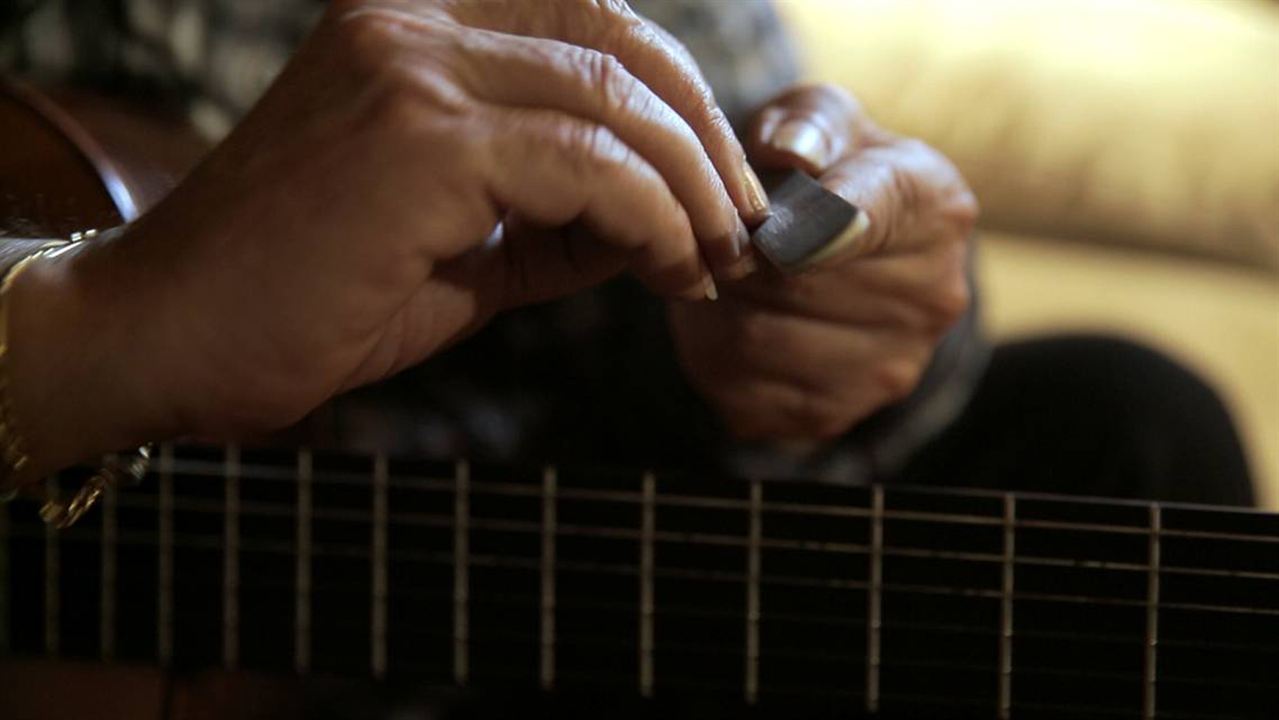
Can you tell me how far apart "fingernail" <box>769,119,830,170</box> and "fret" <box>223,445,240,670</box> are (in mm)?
328

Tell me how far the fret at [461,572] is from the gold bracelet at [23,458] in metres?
0.16

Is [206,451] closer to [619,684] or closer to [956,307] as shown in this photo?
[619,684]

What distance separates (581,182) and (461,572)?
0.91ft

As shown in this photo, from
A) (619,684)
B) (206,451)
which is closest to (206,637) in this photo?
(206,451)

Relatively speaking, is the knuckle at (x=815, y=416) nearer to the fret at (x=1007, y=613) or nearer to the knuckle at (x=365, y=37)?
the fret at (x=1007, y=613)

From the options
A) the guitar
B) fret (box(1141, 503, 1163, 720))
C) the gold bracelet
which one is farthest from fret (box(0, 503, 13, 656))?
fret (box(1141, 503, 1163, 720))

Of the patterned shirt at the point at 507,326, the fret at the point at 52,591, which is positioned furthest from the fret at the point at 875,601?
the fret at the point at 52,591

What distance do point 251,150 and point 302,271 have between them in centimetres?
5

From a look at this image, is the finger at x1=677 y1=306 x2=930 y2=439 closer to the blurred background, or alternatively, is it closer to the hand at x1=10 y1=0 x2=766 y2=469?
the hand at x1=10 y1=0 x2=766 y2=469

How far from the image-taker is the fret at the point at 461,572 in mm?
569

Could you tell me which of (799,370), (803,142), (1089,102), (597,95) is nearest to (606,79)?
(597,95)

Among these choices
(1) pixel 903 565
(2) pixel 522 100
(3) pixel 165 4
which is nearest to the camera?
(2) pixel 522 100

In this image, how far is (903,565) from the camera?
51 centimetres

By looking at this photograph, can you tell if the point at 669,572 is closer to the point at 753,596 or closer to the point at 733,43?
the point at 753,596
